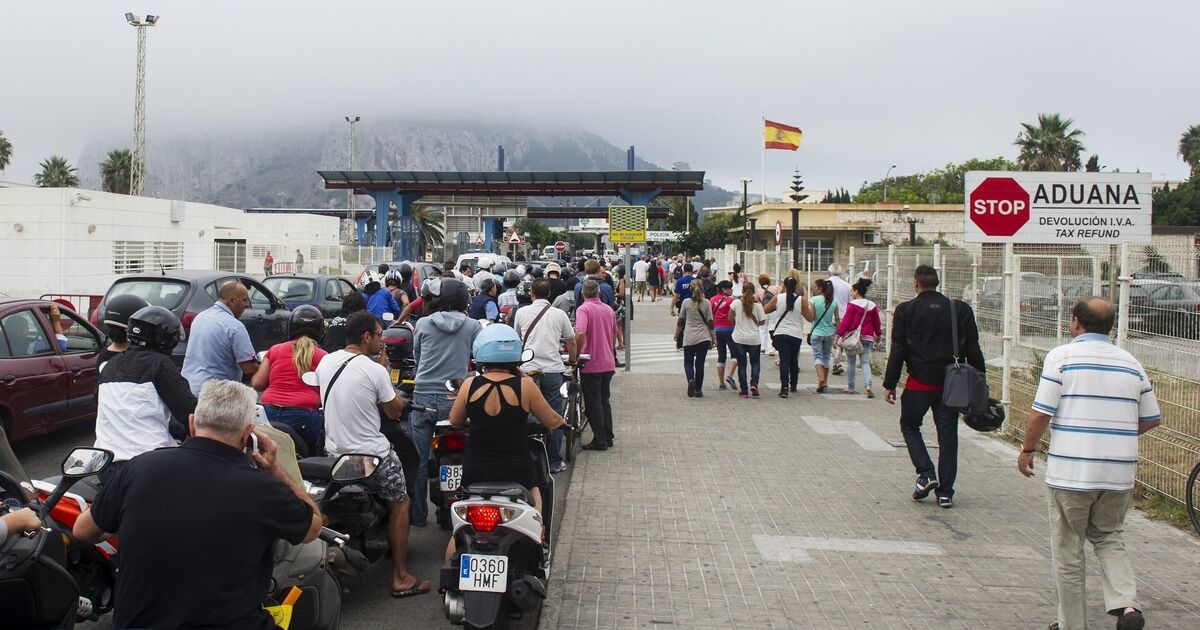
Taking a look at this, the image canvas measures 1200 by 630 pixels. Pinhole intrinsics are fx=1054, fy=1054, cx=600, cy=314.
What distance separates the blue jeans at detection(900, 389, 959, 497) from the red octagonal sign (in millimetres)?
3169

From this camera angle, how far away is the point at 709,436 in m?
11.8

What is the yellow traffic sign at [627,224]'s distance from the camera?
18812mm

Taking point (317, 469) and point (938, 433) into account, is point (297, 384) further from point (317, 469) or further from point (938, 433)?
point (938, 433)

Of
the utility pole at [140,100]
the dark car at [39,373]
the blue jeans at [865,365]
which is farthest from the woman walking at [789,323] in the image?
→ the utility pole at [140,100]

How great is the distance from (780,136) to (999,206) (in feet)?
78.9

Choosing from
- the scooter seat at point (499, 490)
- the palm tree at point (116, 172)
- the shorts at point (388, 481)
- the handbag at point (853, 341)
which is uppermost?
the palm tree at point (116, 172)

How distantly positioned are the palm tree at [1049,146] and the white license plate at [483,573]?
65482 millimetres

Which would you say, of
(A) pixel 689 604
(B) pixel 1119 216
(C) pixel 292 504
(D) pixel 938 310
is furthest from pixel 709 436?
(C) pixel 292 504

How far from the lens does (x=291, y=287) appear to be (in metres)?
18.6

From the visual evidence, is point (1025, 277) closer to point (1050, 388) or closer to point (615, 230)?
point (1050, 388)

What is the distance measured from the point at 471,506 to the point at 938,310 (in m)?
4.61

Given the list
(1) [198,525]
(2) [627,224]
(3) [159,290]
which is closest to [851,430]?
(2) [627,224]

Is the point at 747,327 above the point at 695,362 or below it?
above

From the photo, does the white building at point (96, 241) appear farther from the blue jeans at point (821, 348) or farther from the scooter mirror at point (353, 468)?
the scooter mirror at point (353, 468)
